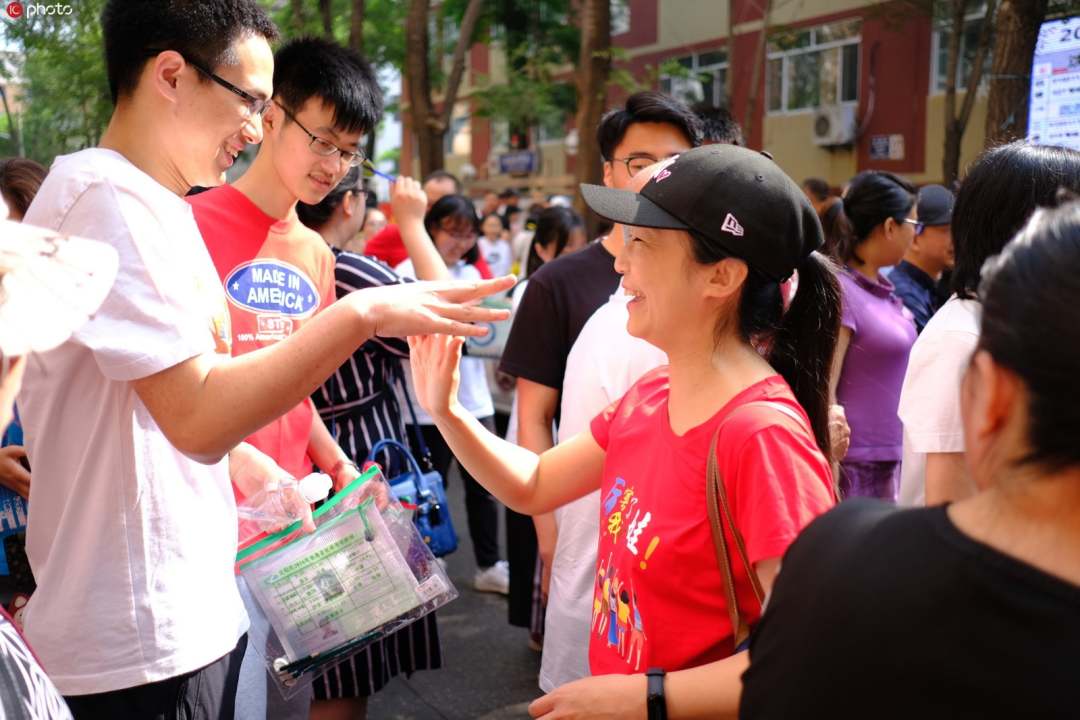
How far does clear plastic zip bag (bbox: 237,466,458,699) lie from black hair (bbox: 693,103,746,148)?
1542 millimetres

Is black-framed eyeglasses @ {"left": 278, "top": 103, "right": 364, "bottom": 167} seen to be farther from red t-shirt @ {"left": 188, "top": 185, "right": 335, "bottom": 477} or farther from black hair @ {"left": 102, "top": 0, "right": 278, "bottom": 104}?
black hair @ {"left": 102, "top": 0, "right": 278, "bottom": 104}

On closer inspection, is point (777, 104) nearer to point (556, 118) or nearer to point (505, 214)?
point (556, 118)

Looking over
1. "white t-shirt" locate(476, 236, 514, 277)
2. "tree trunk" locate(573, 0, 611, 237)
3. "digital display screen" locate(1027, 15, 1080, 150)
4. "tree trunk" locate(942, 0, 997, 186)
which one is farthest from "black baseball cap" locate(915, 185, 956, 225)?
"tree trunk" locate(942, 0, 997, 186)

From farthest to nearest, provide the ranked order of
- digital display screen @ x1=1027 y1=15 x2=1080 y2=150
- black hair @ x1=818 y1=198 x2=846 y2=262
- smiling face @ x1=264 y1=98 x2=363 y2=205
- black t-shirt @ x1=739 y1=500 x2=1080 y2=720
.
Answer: digital display screen @ x1=1027 y1=15 x2=1080 y2=150 < black hair @ x1=818 y1=198 x2=846 y2=262 < smiling face @ x1=264 y1=98 x2=363 y2=205 < black t-shirt @ x1=739 y1=500 x2=1080 y2=720

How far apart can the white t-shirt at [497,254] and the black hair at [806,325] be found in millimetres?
9646

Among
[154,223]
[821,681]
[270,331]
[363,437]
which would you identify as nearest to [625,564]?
[821,681]

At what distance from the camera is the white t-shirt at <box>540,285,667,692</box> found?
2.38 m

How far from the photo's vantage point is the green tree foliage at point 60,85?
4.25 metres

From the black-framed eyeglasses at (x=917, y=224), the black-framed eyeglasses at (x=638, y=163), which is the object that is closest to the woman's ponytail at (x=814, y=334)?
the black-framed eyeglasses at (x=638, y=163)

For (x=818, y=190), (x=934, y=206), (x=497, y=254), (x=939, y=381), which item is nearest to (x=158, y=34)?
(x=939, y=381)

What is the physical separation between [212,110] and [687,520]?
111cm

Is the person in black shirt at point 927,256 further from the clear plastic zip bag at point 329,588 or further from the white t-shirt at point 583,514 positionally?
the clear plastic zip bag at point 329,588

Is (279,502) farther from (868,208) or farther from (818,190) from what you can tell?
(818,190)

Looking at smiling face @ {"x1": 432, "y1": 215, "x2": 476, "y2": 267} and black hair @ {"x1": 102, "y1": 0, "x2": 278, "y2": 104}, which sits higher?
black hair @ {"x1": 102, "y1": 0, "x2": 278, "y2": 104}
